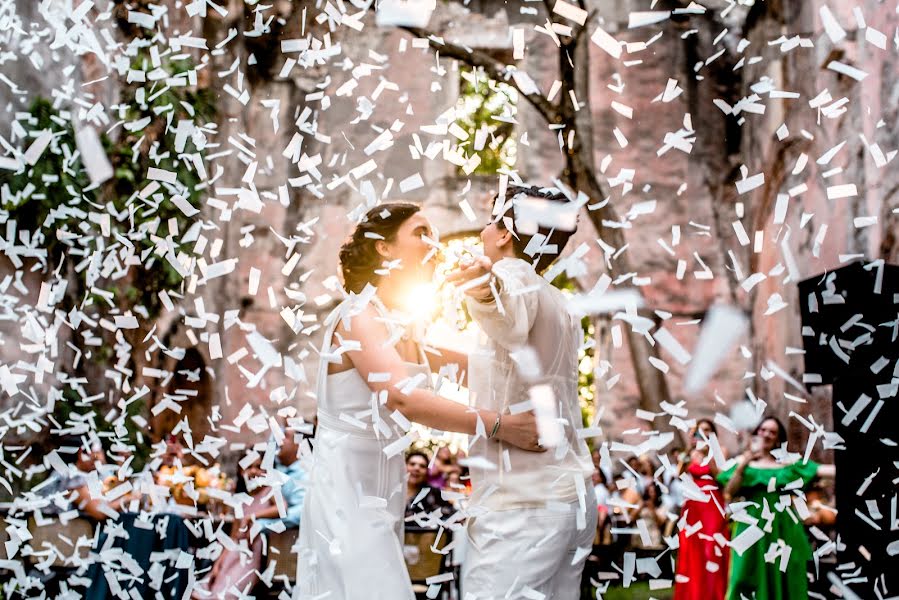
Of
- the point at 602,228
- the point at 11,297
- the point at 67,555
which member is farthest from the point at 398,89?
the point at 67,555

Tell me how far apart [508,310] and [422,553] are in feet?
13.8

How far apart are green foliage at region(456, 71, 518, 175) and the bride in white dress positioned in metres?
8.22

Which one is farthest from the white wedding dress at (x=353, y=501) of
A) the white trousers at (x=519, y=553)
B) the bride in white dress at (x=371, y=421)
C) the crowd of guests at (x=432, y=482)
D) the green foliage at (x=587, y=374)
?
the green foliage at (x=587, y=374)

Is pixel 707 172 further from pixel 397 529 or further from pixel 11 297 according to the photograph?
pixel 397 529

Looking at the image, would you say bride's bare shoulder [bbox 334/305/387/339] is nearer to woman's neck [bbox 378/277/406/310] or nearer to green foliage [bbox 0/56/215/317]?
woman's neck [bbox 378/277/406/310]

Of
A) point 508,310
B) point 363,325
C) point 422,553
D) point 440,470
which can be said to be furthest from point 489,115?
point 508,310

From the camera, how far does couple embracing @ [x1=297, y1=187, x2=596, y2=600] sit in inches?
99.5

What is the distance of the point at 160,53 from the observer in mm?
10430

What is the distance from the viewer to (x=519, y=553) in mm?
2506

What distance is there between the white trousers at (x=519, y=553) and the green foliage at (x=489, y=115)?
8.60 meters

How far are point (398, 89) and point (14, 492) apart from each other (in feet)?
19.4

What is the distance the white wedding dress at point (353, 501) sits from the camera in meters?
2.67

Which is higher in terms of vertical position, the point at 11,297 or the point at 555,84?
the point at 555,84

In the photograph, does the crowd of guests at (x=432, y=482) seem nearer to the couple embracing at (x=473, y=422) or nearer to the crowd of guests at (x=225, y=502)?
the crowd of guests at (x=225, y=502)
